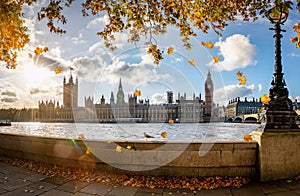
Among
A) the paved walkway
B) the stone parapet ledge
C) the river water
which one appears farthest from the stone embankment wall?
the river water

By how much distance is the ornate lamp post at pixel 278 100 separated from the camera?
4.98 m

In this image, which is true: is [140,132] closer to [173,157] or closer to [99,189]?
[173,157]

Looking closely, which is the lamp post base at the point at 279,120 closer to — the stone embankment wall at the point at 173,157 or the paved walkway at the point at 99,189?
the stone embankment wall at the point at 173,157

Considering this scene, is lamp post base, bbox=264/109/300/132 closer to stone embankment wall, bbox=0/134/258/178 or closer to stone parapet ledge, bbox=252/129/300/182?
stone parapet ledge, bbox=252/129/300/182

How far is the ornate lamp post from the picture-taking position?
16.4ft

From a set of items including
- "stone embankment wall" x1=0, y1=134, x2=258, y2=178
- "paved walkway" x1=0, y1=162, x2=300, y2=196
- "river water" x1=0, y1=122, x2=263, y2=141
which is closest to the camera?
"paved walkway" x1=0, y1=162, x2=300, y2=196

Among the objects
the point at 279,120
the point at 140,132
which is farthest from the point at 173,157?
the point at 140,132

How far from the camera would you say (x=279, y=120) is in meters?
5.00

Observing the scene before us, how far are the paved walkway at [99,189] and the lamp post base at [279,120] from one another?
110 cm

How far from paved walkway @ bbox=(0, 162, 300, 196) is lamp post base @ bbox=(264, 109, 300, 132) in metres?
1.10

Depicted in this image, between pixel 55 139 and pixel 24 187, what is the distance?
145cm

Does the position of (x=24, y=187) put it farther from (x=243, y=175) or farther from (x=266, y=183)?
(x=266, y=183)

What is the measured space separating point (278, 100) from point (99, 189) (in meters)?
4.14

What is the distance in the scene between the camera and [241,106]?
13838 cm
